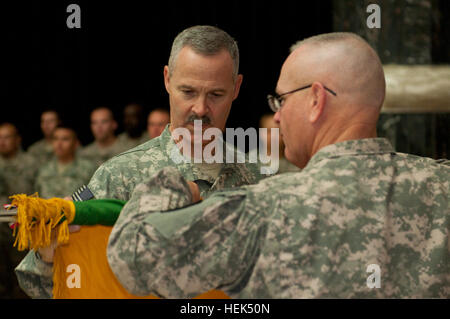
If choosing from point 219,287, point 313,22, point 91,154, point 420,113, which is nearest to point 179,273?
point 219,287

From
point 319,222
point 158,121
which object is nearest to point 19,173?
point 158,121

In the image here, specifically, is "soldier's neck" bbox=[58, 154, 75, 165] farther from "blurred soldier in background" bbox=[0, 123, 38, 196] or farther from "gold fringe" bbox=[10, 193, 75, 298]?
"gold fringe" bbox=[10, 193, 75, 298]

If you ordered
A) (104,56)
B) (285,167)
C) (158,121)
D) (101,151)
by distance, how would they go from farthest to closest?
1. (104,56)
2. (101,151)
3. (158,121)
4. (285,167)

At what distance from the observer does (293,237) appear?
1653 mm

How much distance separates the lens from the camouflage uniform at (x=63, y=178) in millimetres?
6859

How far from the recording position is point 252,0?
27.6 ft

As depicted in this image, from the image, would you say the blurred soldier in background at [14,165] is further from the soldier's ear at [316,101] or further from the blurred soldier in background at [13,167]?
the soldier's ear at [316,101]

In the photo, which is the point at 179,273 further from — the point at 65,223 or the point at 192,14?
the point at 192,14

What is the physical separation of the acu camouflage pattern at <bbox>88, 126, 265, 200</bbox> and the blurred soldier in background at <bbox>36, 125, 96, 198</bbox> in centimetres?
450

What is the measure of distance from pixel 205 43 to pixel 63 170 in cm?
489

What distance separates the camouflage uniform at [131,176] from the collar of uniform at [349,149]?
0.61 meters

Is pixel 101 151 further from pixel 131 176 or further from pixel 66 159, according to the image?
pixel 131 176

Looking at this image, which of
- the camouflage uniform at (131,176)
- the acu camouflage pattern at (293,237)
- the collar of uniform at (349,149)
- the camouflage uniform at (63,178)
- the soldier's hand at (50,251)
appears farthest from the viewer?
the camouflage uniform at (63,178)

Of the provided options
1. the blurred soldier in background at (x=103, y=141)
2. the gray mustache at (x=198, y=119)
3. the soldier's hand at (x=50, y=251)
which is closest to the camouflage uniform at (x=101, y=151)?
the blurred soldier in background at (x=103, y=141)
